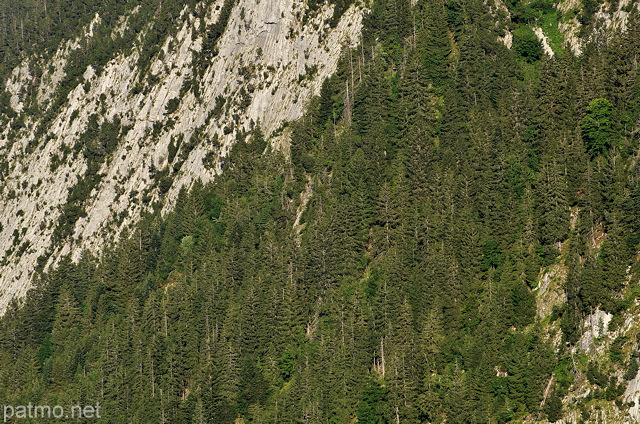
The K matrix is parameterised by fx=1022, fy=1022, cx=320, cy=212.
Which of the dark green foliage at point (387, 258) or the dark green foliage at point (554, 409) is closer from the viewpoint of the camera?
the dark green foliage at point (554, 409)

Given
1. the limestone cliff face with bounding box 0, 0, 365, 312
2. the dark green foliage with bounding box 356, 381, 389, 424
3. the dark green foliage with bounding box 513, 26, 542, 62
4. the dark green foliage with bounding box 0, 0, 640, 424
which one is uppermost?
the limestone cliff face with bounding box 0, 0, 365, 312

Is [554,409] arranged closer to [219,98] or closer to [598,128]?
[598,128]

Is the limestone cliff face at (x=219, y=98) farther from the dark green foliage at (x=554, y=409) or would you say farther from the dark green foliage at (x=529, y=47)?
the dark green foliage at (x=554, y=409)

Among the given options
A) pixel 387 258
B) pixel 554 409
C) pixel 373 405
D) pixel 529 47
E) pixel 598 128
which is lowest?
pixel 554 409

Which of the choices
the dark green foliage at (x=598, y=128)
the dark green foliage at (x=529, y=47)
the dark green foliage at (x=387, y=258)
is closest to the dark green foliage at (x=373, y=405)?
the dark green foliage at (x=387, y=258)

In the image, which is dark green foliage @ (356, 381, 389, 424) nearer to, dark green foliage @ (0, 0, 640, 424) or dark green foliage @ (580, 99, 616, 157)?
dark green foliage @ (0, 0, 640, 424)

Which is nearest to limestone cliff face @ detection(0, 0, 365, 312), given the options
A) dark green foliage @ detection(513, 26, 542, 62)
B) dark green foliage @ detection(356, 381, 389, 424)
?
dark green foliage @ detection(513, 26, 542, 62)

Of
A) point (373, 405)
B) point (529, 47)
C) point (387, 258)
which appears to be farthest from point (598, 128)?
point (373, 405)

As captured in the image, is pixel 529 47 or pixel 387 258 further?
pixel 529 47

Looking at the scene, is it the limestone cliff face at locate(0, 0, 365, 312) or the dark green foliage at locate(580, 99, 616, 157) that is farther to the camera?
the limestone cliff face at locate(0, 0, 365, 312)

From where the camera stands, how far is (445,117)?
142000 mm

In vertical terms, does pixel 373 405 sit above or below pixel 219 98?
below

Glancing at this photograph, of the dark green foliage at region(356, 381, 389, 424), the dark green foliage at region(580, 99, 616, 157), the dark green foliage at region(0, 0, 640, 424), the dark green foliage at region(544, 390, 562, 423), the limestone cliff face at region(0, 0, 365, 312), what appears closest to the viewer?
the dark green foliage at region(544, 390, 562, 423)

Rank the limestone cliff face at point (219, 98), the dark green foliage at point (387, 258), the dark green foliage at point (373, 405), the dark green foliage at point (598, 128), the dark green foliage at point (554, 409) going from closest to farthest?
the dark green foliage at point (554, 409) → the dark green foliage at point (387, 258) → the dark green foliage at point (373, 405) → the dark green foliage at point (598, 128) → the limestone cliff face at point (219, 98)
